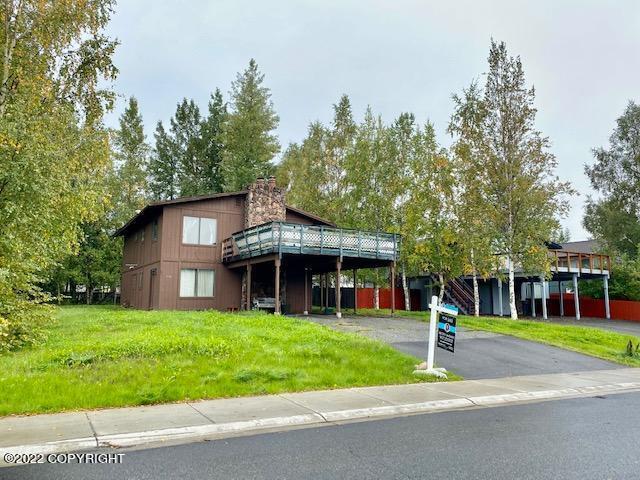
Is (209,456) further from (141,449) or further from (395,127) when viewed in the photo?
(395,127)

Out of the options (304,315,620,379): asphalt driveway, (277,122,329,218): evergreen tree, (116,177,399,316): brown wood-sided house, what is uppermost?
(277,122,329,218): evergreen tree

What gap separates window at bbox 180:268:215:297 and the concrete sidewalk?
1594 cm

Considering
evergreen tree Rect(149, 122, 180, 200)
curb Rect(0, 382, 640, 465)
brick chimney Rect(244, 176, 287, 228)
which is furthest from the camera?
evergreen tree Rect(149, 122, 180, 200)

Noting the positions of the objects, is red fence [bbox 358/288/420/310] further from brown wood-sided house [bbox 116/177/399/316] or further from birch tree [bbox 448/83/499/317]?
brown wood-sided house [bbox 116/177/399/316]

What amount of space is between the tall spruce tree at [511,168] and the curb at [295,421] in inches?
610

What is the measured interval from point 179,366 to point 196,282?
14.8 meters

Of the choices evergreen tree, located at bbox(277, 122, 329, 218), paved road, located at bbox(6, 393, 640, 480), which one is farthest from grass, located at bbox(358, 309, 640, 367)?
evergreen tree, located at bbox(277, 122, 329, 218)

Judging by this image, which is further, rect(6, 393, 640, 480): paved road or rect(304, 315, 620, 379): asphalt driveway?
rect(304, 315, 620, 379): asphalt driveway

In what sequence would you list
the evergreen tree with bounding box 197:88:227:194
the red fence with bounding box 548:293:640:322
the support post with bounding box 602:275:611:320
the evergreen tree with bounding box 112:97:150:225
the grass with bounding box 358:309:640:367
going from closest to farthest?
1. the grass with bounding box 358:309:640:367
2. the support post with bounding box 602:275:611:320
3. the red fence with bounding box 548:293:640:322
4. the evergreen tree with bounding box 112:97:150:225
5. the evergreen tree with bounding box 197:88:227:194

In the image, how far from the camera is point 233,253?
23328 millimetres

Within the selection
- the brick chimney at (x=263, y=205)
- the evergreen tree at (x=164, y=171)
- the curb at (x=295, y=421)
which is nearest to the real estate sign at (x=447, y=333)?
the curb at (x=295, y=421)

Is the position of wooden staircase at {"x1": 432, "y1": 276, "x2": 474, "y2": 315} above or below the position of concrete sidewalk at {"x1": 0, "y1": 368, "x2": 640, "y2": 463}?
above

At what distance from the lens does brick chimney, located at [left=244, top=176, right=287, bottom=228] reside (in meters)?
24.5

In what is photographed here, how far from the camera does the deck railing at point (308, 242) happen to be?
20.4 meters
